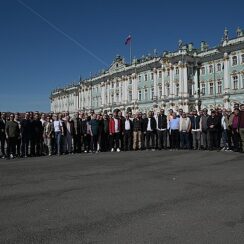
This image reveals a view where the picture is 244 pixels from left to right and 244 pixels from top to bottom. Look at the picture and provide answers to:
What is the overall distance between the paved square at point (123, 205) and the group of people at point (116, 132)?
18.7 ft

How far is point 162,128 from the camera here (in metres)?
19.0

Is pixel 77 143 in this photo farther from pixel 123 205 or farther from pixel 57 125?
pixel 123 205

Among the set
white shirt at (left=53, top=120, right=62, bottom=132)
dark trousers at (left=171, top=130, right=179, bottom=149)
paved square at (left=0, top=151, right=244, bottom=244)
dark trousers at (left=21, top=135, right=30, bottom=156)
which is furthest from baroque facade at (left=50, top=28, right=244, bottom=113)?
paved square at (left=0, top=151, right=244, bottom=244)

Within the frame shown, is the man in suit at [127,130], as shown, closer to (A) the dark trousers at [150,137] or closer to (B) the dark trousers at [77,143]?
(A) the dark trousers at [150,137]

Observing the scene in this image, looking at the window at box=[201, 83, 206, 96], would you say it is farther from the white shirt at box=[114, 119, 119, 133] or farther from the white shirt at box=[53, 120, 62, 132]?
the white shirt at box=[53, 120, 62, 132]

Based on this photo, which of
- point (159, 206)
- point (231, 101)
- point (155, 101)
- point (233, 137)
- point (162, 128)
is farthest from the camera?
point (155, 101)

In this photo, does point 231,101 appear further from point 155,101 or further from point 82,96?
point 82,96

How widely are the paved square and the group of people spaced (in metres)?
5.69

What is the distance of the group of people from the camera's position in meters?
16.9

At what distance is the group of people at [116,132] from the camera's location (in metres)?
16.9

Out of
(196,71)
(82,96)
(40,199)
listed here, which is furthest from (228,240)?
(82,96)

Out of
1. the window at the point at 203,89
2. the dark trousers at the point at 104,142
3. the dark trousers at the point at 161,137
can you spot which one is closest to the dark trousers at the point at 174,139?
the dark trousers at the point at 161,137

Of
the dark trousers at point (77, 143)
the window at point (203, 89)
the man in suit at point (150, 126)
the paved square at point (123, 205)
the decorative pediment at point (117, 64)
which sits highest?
the decorative pediment at point (117, 64)

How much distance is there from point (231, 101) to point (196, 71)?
13.6 meters
